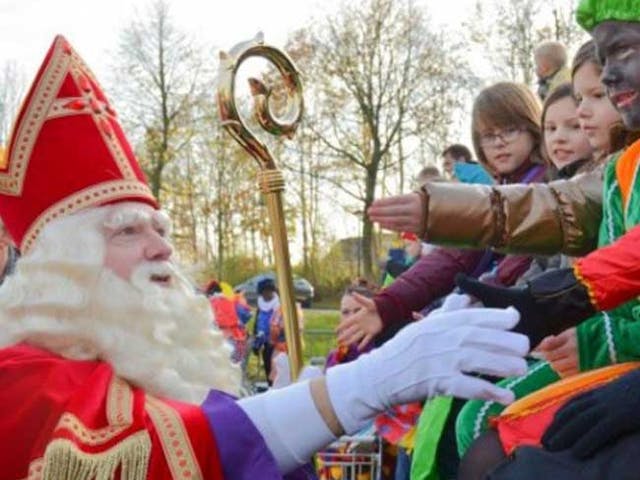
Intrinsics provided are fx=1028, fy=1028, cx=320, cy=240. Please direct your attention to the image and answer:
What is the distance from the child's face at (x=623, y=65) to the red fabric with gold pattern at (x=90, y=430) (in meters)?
1.12

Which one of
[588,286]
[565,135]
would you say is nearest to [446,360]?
[588,286]

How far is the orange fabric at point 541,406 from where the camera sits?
1919 mm

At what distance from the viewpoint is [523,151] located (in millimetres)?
3408

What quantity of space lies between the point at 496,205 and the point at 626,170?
390mm

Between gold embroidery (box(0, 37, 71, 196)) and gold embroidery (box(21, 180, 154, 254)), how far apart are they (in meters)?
0.09

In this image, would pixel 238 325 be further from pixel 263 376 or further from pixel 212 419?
pixel 212 419

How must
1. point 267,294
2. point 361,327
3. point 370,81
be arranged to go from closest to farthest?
point 361,327
point 267,294
point 370,81

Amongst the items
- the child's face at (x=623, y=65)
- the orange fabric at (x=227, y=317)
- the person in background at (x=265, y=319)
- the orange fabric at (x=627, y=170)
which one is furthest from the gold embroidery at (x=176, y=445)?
the person in background at (x=265, y=319)

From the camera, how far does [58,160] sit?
2.51 m

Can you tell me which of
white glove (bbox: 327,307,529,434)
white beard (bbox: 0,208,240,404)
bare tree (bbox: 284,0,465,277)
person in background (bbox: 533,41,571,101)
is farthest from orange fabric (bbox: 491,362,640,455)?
bare tree (bbox: 284,0,465,277)

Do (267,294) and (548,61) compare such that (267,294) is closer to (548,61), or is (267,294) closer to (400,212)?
A: (548,61)

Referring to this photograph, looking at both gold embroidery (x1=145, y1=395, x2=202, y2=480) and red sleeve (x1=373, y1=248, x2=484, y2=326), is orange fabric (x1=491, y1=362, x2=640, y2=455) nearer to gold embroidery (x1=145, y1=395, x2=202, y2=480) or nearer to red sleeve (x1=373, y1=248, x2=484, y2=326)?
gold embroidery (x1=145, y1=395, x2=202, y2=480)

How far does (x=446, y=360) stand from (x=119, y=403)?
2.33 feet

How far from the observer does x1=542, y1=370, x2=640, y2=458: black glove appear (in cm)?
165
